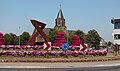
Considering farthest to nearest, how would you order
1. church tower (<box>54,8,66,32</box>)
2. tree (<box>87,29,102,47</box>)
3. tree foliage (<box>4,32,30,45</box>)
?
church tower (<box>54,8,66,32</box>)
tree (<box>87,29,102,47</box>)
tree foliage (<box>4,32,30,45</box>)

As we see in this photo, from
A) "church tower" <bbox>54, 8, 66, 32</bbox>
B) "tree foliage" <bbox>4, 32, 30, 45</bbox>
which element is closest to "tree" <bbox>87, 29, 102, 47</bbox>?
"church tower" <bbox>54, 8, 66, 32</bbox>

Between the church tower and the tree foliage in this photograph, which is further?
the church tower

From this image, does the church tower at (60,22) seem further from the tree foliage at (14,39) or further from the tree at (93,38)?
the tree foliage at (14,39)

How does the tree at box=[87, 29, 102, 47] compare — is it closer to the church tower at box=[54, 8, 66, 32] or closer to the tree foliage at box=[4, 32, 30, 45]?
the church tower at box=[54, 8, 66, 32]

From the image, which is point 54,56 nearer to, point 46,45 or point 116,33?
point 46,45

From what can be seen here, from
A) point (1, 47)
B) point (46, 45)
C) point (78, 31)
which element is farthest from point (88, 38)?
point (46, 45)

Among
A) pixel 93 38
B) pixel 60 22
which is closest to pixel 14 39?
pixel 60 22

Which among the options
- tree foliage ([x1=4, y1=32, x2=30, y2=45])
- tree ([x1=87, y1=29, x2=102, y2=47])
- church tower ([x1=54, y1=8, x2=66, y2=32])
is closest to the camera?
tree foliage ([x1=4, y1=32, x2=30, y2=45])

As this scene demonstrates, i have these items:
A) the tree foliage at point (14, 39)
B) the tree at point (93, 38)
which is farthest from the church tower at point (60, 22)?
the tree foliage at point (14, 39)

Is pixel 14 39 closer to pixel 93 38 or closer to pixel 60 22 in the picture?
pixel 60 22

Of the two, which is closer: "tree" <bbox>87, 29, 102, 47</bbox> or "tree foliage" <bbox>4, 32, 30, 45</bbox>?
"tree foliage" <bbox>4, 32, 30, 45</bbox>

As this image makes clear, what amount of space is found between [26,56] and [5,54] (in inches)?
97.7

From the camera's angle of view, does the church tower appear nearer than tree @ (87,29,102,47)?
No

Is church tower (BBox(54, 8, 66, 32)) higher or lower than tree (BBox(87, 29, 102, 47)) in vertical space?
higher
